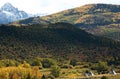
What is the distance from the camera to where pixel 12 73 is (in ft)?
547

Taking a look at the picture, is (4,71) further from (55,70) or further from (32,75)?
(55,70)

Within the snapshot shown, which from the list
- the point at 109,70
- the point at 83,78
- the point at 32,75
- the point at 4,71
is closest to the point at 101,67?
the point at 109,70

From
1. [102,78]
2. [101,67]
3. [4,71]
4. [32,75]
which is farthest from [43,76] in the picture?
[101,67]

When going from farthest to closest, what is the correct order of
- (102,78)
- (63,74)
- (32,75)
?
(63,74) → (32,75) → (102,78)

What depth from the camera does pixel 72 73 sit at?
188 meters

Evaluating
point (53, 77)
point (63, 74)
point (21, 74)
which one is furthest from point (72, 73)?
point (21, 74)

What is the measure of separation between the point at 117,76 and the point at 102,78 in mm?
16182

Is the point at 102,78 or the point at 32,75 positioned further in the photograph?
the point at 32,75

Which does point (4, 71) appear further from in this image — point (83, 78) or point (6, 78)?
point (83, 78)

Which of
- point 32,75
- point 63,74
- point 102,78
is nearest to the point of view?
point 102,78

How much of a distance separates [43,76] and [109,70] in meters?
43.7

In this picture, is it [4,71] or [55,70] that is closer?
[4,71]

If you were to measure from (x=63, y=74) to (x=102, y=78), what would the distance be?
32665 mm

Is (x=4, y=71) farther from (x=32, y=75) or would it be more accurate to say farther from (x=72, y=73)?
(x=72, y=73)
